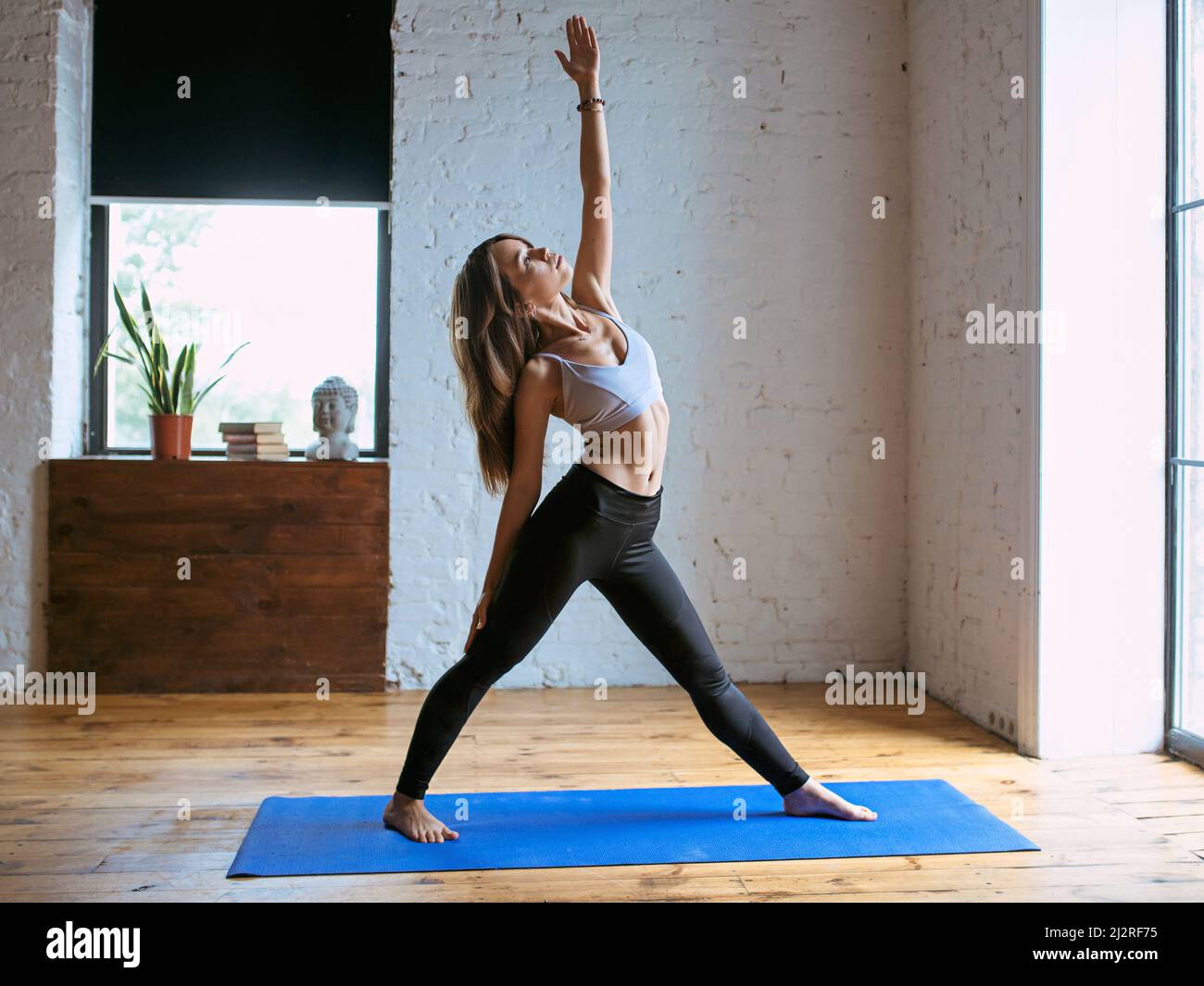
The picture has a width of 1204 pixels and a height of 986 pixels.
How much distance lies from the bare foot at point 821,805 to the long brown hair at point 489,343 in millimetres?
1182

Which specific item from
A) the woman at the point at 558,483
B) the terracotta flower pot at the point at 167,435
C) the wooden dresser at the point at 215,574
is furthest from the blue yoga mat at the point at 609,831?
the terracotta flower pot at the point at 167,435

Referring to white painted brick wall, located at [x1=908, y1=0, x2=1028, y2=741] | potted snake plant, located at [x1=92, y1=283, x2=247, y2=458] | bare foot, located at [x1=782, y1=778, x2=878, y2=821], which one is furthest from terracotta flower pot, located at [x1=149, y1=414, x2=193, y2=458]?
white painted brick wall, located at [x1=908, y1=0, x2=1028, y2=741]

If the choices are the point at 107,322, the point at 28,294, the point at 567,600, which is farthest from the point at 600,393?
the point at 107,322

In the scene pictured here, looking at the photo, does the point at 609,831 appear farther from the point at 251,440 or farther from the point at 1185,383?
the point at 251,440

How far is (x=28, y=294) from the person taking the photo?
172 inches

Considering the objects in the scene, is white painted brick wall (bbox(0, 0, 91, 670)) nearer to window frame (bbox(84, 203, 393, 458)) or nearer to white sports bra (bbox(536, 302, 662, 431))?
window frame (bbox(84, 203, 393, 458))

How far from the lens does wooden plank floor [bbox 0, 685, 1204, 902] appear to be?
2.41 meters

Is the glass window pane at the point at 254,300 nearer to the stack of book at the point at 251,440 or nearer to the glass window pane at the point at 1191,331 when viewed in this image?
the stack of book at the point at 251,440

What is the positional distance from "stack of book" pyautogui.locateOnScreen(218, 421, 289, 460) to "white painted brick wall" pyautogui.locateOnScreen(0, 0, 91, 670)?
666 mm

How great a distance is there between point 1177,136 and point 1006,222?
1.82ft

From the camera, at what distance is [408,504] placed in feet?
15.0

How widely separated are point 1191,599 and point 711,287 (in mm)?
2166

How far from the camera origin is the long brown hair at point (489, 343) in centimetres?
259

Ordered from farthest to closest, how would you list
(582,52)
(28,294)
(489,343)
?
(28,294)
(582,52)
(489,343)
